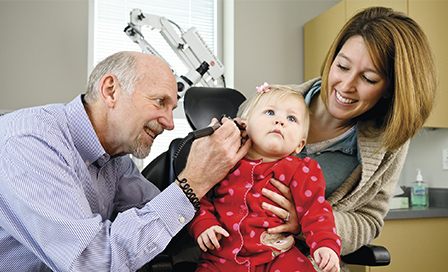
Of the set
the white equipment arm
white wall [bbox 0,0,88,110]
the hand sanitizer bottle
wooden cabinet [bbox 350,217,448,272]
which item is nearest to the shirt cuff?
the white equipment arm

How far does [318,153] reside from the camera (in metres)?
1.57

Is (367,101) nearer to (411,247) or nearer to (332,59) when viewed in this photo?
(332,59)

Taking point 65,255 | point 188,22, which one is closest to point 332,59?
point 65,255

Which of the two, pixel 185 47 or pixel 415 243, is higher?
pixel 185 47

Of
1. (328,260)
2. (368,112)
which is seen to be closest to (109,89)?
(328,260)

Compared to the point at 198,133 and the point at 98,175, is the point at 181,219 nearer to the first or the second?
the point at 198,133

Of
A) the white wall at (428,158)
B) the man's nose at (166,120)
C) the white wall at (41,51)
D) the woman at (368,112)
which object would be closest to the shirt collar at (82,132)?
the man's nose at (166,120)

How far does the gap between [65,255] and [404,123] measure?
1089mm

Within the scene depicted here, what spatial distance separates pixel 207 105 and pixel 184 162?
30 centimetres

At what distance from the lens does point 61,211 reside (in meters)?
0.96

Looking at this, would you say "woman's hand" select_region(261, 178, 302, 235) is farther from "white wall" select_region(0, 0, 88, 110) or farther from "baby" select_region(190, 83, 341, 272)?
"white wall" select_region(0, 0, 88, 110)

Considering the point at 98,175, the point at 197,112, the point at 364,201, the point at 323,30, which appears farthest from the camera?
the point at 323,30

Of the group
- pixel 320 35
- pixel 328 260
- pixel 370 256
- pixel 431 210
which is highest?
pixel 320 35

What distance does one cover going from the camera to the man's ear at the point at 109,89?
48.6 inches
